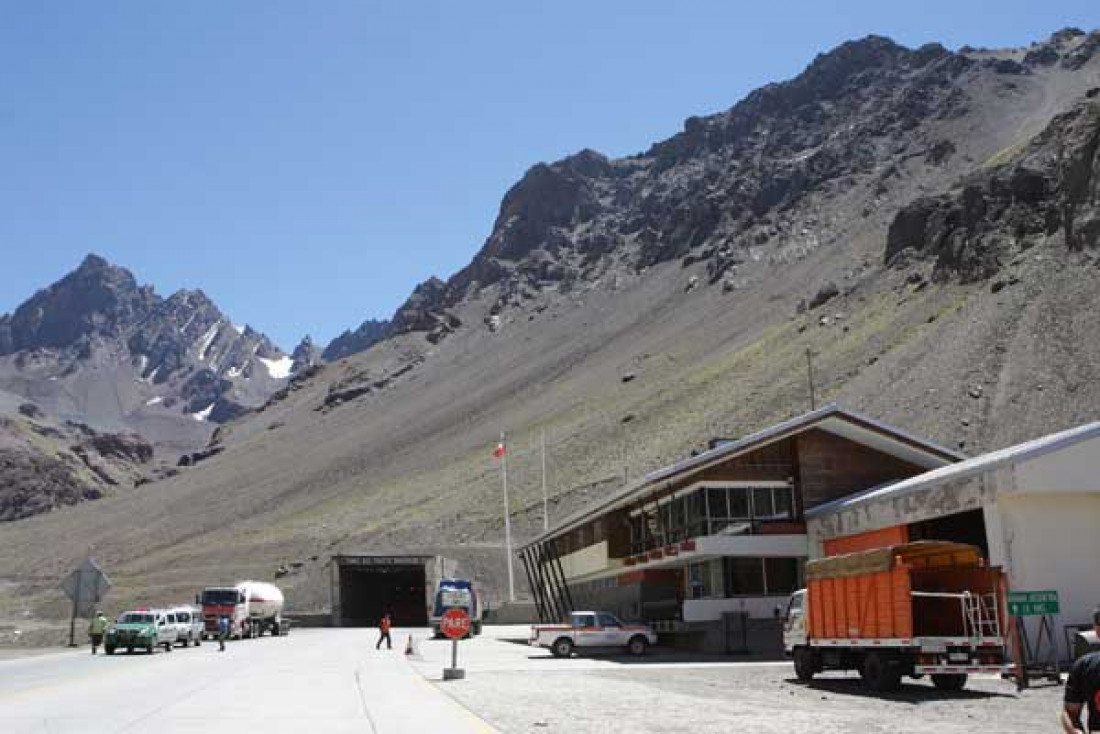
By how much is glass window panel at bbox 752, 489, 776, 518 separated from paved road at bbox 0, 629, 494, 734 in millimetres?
11699

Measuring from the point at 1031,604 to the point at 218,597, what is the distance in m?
43.0

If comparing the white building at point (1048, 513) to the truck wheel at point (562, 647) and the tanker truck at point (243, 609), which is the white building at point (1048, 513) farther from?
the tanker truck at point (243, 609)

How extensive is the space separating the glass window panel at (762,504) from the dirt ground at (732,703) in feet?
26.1

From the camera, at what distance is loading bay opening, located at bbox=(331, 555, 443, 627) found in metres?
70.7

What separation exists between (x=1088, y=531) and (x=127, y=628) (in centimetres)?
3165

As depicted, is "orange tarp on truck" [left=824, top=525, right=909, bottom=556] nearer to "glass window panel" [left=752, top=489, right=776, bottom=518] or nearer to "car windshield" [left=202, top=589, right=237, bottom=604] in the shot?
"glass window panel" [left=752, top=489, right=776, bottom=518]

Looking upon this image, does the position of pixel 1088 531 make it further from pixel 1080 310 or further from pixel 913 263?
pixel 913 263

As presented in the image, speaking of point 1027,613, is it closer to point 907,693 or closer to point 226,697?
point 907,693

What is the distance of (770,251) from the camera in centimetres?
16100

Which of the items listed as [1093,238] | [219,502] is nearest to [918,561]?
[1093,238]

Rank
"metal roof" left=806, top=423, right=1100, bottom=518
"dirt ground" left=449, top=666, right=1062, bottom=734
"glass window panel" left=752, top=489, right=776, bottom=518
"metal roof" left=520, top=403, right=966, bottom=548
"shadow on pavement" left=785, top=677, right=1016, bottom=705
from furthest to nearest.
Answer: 1. "glass window panel" left=752, top=489, right=776, bottom=518
2. "metal roof" left=520, top=403, right=966, bottom=548
3. "metal roof" left=806, top=423, right=1100, bottom=518
4. "shadow on pavement" left=785, top=677, right=1016, bottom=705
5. "dirt ground" left=449, top=666, right=1062, bottom=734

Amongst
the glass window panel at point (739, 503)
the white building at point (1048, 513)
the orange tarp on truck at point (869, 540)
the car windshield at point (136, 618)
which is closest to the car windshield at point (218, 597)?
the car windshield at point (136, 618)

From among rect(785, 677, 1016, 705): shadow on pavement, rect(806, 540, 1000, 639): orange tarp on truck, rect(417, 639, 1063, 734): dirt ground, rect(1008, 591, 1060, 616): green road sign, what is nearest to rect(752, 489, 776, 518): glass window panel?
rect(417, 639, 1063, 734): dirt ground

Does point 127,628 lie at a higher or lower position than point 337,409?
lower
